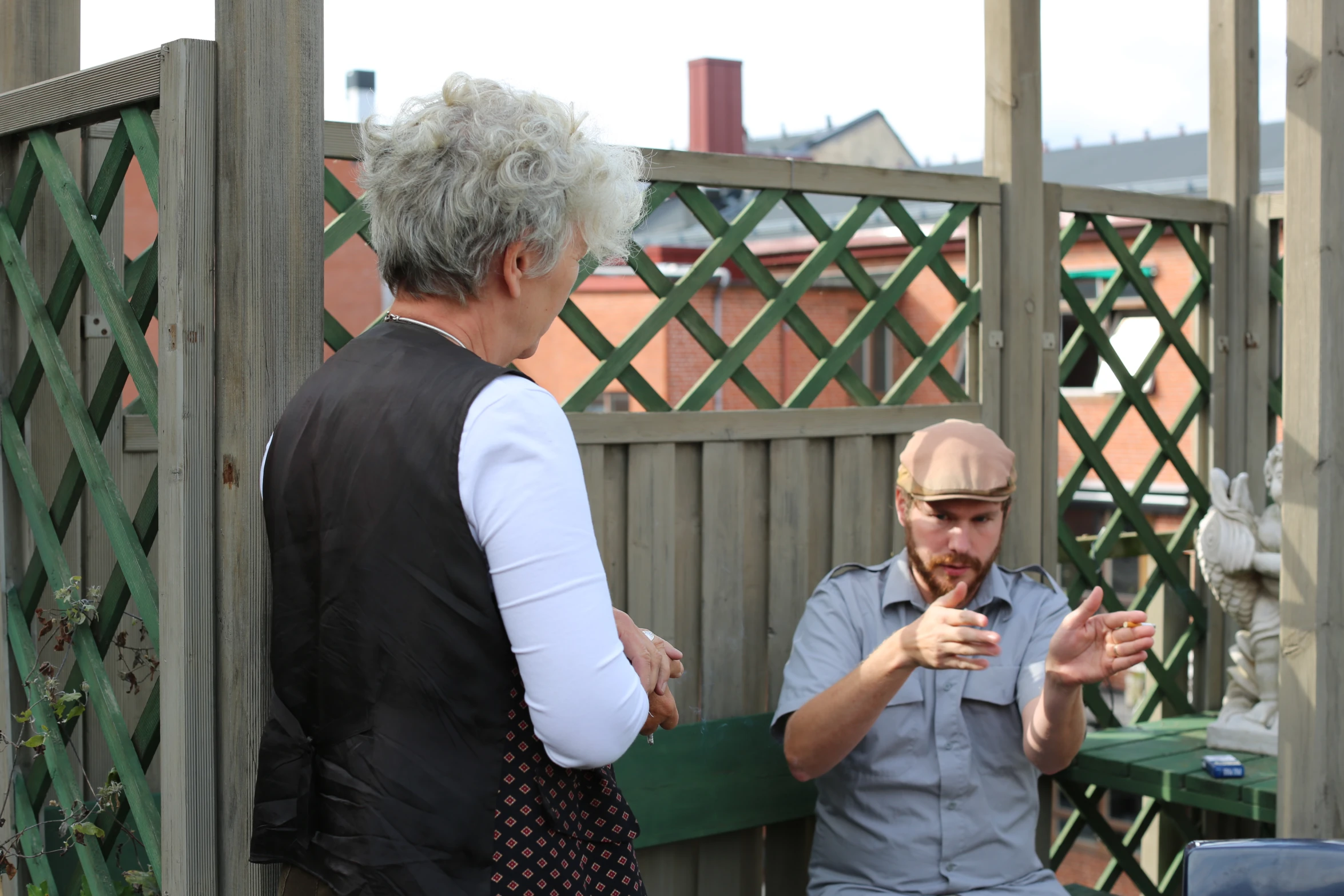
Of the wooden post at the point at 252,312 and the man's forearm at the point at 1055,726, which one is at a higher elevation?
the wooden post at the point at 252,312

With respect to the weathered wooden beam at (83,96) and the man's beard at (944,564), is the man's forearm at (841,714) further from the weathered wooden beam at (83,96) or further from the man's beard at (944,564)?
the weathered wooden beam at (83,96)

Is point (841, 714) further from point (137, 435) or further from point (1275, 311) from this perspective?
point (1275, 311)

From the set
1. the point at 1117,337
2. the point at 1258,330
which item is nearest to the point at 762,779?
the point at 1258,330

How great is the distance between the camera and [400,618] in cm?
124

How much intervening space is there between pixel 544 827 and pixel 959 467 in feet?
4.40

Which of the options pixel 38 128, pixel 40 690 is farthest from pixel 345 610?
pixel 38 128

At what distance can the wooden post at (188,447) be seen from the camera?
5.02 feet

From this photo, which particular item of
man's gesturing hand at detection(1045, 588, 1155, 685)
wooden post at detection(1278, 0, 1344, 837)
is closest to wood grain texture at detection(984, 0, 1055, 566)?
wooden post at detection(1278, 0, 1344, 837)

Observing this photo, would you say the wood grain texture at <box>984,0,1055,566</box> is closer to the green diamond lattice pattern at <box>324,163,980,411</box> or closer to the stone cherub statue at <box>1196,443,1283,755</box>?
the green diamond lattice pattern at <box>324,163,980,411</box>

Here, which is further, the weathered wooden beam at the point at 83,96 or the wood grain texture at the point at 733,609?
the wood grain texture at the point at 733,609

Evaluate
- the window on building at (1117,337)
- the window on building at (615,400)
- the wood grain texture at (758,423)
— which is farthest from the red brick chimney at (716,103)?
the wood grain texture at (758,423)

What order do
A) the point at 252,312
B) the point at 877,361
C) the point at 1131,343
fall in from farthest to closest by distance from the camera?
1. the point at 877,361
2. the point at 1131,343
3. the point at 252,312

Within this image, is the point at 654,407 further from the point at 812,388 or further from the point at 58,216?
the point at 58,216

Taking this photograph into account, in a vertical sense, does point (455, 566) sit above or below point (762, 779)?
above
